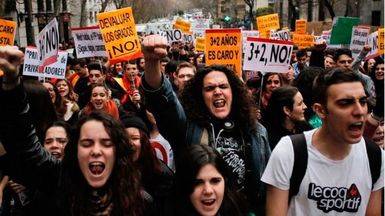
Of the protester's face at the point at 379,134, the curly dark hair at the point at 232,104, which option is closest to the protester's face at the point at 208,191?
the curly dark hair at the point at 232,104

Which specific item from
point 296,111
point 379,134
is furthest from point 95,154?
point 379,134

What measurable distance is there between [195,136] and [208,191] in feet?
1.95

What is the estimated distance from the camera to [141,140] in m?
3.97

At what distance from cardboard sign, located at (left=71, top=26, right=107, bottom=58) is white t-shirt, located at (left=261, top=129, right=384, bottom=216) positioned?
7612mm

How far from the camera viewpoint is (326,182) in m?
2.93

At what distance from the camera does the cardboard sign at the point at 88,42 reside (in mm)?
10250

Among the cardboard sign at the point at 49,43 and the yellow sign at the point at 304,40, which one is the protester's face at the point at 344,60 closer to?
the cardboard sign at the point at 49,43

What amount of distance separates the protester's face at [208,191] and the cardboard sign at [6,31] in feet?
20.6

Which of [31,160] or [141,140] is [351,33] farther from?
[31,160]

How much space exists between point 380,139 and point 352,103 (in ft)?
7.23

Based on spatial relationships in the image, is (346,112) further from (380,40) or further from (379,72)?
(380,40)

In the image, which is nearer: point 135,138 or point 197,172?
point 197,172

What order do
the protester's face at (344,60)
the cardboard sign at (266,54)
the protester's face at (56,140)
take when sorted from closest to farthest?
the protester's face at (56,140) < the cardboard sign at (266,54) < the protester's face at (344,60)

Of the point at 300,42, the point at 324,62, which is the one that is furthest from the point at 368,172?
the point at 300,42
